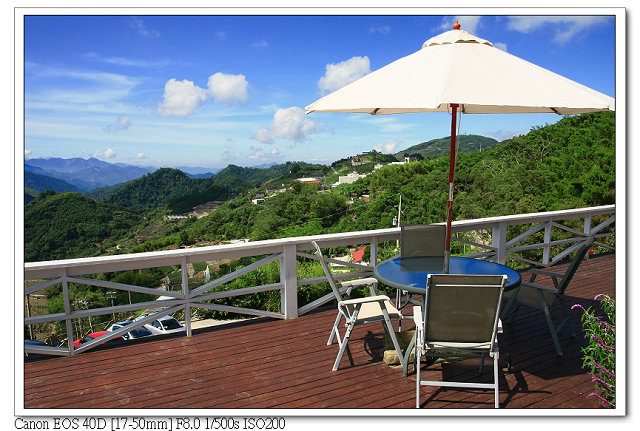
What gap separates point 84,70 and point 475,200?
2686 inches

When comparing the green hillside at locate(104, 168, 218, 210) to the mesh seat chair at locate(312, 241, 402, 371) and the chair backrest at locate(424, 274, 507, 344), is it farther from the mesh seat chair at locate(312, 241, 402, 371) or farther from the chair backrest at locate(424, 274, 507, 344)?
the chair backrest at locate(424, 274, 507, 344)

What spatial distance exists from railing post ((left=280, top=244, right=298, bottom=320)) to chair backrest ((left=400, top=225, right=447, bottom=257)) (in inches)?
41.3

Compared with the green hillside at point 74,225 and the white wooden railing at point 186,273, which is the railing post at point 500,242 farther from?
the green hillside at point 74,225

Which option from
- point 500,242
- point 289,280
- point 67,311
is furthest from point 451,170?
point 67,311

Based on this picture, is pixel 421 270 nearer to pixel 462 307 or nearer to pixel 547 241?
pixel 462 307

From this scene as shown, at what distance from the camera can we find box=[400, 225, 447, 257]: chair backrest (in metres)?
4.17

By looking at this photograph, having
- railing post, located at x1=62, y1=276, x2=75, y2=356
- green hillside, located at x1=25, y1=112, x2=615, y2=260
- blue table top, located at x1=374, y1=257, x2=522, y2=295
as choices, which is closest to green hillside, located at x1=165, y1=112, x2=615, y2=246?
green hillside, located at x1=25, y1=112, x2=615, y2=260

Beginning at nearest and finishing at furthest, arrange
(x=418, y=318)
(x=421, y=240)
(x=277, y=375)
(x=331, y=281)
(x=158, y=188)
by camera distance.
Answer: (x=418, y=318) → (x=277, y=375) → (x=331, y=281) → (x=421, y=240) → (x=158, y=188)

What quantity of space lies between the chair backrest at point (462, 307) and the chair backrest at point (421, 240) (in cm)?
141

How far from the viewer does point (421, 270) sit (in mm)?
3703

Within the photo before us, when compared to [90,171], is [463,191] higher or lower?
lower

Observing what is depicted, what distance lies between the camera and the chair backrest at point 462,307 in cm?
270

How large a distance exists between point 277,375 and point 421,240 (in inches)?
73.6
